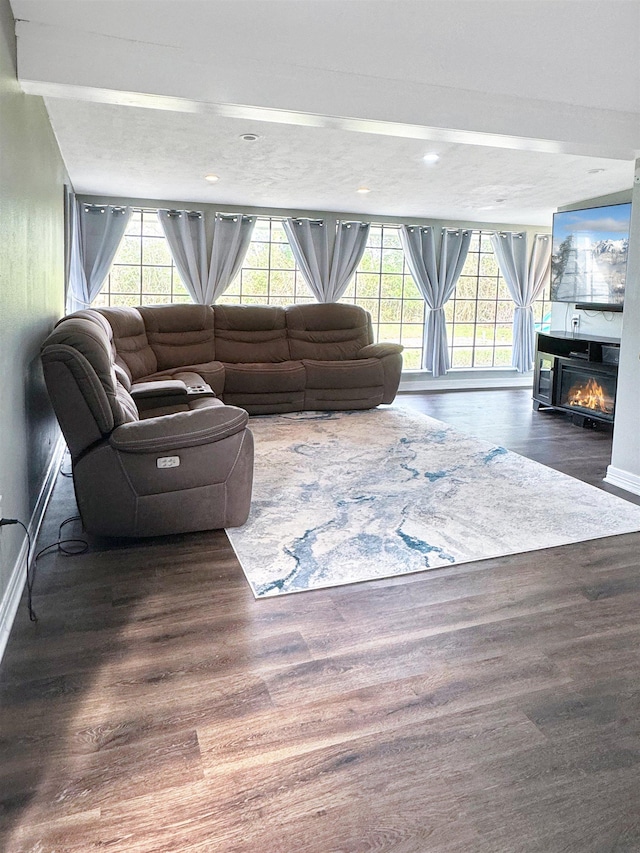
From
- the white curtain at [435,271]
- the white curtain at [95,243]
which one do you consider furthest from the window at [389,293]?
the white curtain at [95,243]

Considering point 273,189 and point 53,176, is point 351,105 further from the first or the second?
point 273,189

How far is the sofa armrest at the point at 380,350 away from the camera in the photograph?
6.86 m

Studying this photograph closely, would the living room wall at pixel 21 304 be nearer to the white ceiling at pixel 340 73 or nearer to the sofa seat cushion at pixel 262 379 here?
the white ceiling at pixel 340 73

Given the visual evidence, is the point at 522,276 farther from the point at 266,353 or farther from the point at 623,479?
the point at 623,479

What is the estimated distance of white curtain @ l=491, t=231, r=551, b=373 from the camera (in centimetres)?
871

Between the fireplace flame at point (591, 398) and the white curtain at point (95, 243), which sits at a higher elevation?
the white curtain at point (95, 243)

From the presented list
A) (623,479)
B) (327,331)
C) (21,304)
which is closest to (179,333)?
(327,331)

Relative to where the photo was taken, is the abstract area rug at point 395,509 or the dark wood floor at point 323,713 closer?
the dark wood floor at point 323,713

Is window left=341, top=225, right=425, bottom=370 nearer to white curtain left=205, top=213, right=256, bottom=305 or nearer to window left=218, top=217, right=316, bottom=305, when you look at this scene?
window left=218, top=217, right=316, bottom=305

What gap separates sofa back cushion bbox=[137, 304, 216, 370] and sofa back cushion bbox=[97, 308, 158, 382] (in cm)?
13

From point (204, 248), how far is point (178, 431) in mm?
4838

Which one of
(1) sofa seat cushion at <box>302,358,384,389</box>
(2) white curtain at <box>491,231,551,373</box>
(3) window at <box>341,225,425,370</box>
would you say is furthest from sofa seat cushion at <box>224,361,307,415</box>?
(2) white curtain at <box>491,231,551,373</box>

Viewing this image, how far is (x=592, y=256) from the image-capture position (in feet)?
21.5

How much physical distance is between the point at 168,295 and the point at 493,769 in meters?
6.91
